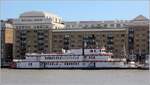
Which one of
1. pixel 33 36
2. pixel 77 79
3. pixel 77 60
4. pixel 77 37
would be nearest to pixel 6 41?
pixel 33 36

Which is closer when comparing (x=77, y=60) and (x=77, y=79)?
(x=77, y=79)

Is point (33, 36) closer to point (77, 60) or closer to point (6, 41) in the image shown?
point (6, 41)

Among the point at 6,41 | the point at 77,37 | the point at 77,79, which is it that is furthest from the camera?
the point at 6,41

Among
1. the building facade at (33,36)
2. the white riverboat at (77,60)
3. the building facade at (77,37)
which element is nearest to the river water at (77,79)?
the white riverboat at (77,60)

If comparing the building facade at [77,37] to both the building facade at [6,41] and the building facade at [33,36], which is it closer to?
the building facade at [33,36]

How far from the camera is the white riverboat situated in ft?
158

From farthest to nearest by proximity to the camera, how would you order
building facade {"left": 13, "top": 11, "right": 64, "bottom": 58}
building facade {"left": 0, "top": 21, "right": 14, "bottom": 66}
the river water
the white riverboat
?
building facade {"left": 0, "top": 21, "right": 14, "bottom": 66} < building facade {"left": 13, "top": 11, "right": 64, "bottom": 58} < the white riverboat < the river water

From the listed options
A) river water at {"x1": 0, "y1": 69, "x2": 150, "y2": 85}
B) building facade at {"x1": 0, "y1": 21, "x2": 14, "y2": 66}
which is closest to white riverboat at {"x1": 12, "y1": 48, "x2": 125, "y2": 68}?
river water at {"x1": 0, "y1": 69, "x2": 150, "y2": 85}

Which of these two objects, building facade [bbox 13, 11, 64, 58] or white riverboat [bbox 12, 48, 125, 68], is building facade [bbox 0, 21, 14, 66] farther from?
white riverboat [bbox 12, 48, 125, 68]

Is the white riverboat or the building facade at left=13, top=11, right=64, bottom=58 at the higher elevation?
the building facade at left=13, top=11, right=64, bottom=58

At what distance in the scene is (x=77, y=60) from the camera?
48906 millimetres

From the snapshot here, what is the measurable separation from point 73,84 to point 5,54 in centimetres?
4107

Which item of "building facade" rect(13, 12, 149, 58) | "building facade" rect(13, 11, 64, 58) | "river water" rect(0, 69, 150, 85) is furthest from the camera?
"building facade" rect(13, 11, 64, 58)

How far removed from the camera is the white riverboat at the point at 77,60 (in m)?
48.2
